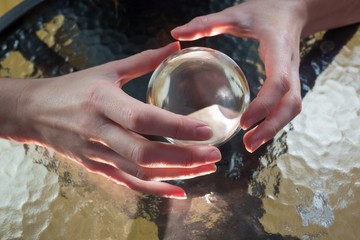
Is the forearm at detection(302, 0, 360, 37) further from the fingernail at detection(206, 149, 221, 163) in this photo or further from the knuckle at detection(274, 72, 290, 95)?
the fingernail at detection(206, 149, 221, 163)

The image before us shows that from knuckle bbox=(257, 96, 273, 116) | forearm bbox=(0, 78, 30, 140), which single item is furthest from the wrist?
knuckle bbox=(257, 96, 273, 116)

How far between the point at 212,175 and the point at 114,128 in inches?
4.7

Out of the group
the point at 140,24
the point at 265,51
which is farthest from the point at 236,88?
the point at 140,24

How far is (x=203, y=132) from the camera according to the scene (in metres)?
0.35

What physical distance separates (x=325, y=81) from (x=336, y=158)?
0.32 feet

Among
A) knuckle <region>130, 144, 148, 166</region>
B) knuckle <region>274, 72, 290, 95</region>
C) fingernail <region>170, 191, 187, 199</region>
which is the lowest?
fingernail <region>170, 191, 187, 199</region>

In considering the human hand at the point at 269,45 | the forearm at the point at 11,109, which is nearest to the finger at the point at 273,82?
the human hand at the point at 269,45

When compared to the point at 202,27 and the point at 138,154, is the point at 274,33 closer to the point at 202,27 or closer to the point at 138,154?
the point at 202,27

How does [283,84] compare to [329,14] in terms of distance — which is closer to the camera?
[283,84]

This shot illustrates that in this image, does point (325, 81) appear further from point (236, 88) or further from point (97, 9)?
point (97, 9)

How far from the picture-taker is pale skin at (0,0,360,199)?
36 centimetres

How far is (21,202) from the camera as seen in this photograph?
1.46 feet

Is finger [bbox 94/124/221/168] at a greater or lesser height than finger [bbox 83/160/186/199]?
greater

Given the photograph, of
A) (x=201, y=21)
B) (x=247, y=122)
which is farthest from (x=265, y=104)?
(x=201, y=21)
